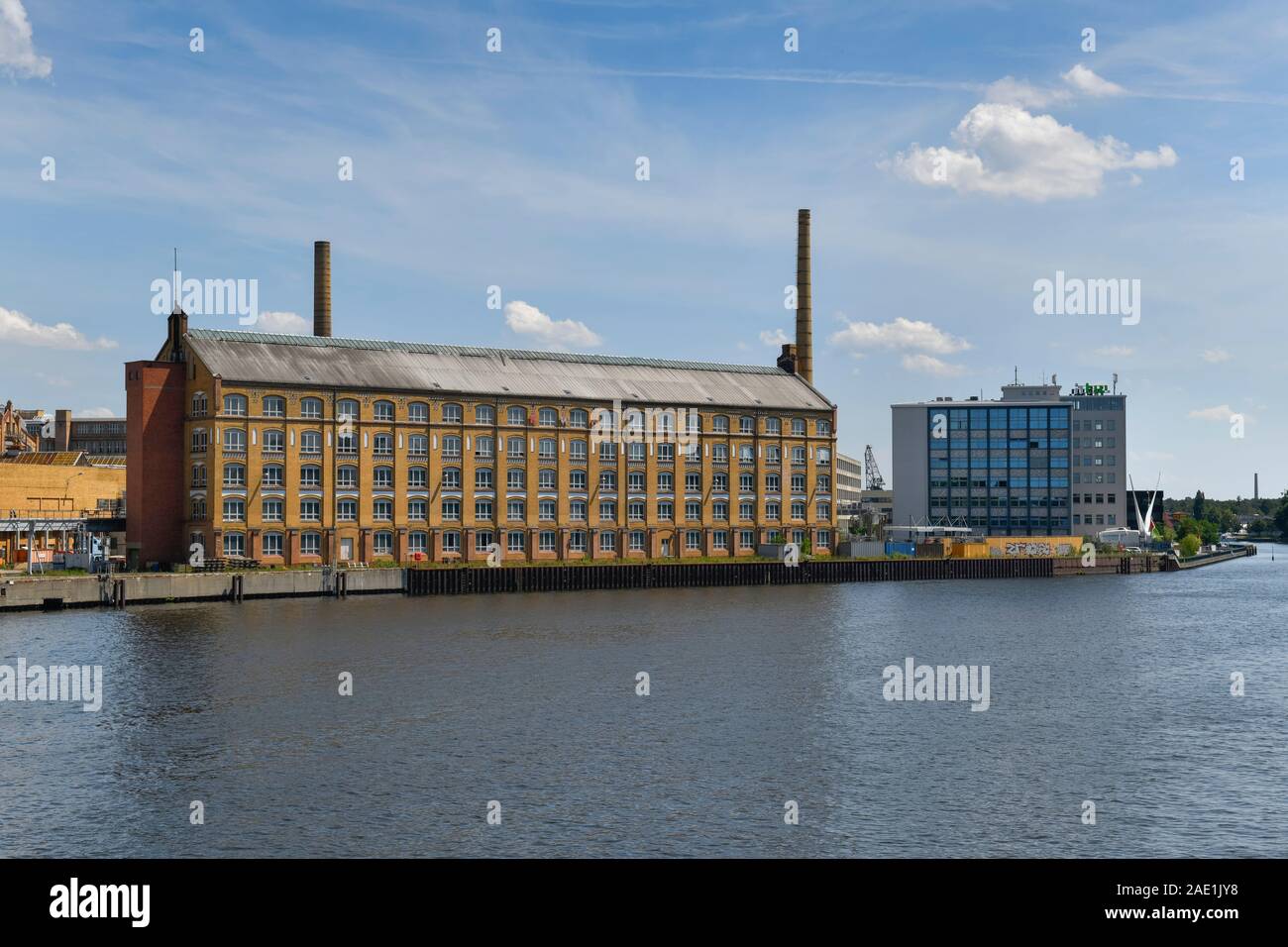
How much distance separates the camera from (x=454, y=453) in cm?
11550

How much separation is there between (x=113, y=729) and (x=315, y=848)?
56.6 feet

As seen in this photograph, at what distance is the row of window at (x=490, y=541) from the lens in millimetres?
105250

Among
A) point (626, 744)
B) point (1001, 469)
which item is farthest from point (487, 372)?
point (1001, 469)

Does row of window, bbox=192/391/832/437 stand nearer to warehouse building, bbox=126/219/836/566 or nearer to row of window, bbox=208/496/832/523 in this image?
warehouse building, bbox=126/219/836/566

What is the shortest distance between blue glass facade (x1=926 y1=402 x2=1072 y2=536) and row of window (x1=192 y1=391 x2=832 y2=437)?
5981cm

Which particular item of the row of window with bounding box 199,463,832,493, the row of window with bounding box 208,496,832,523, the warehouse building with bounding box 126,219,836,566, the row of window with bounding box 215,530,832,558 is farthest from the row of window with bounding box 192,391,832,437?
the row of window with bounding box 215,530,832,558

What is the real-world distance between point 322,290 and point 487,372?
70.1ft

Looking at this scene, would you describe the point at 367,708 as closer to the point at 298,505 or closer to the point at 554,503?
the point at 298,505

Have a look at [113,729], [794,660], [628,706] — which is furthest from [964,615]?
[113,729]

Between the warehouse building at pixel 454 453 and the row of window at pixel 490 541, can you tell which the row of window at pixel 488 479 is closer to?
the warehouse building at pixel 454 453

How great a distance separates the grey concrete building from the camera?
623ft

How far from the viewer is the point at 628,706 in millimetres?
48688

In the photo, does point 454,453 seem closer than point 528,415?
Yes

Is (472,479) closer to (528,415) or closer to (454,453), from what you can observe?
(454,453)
